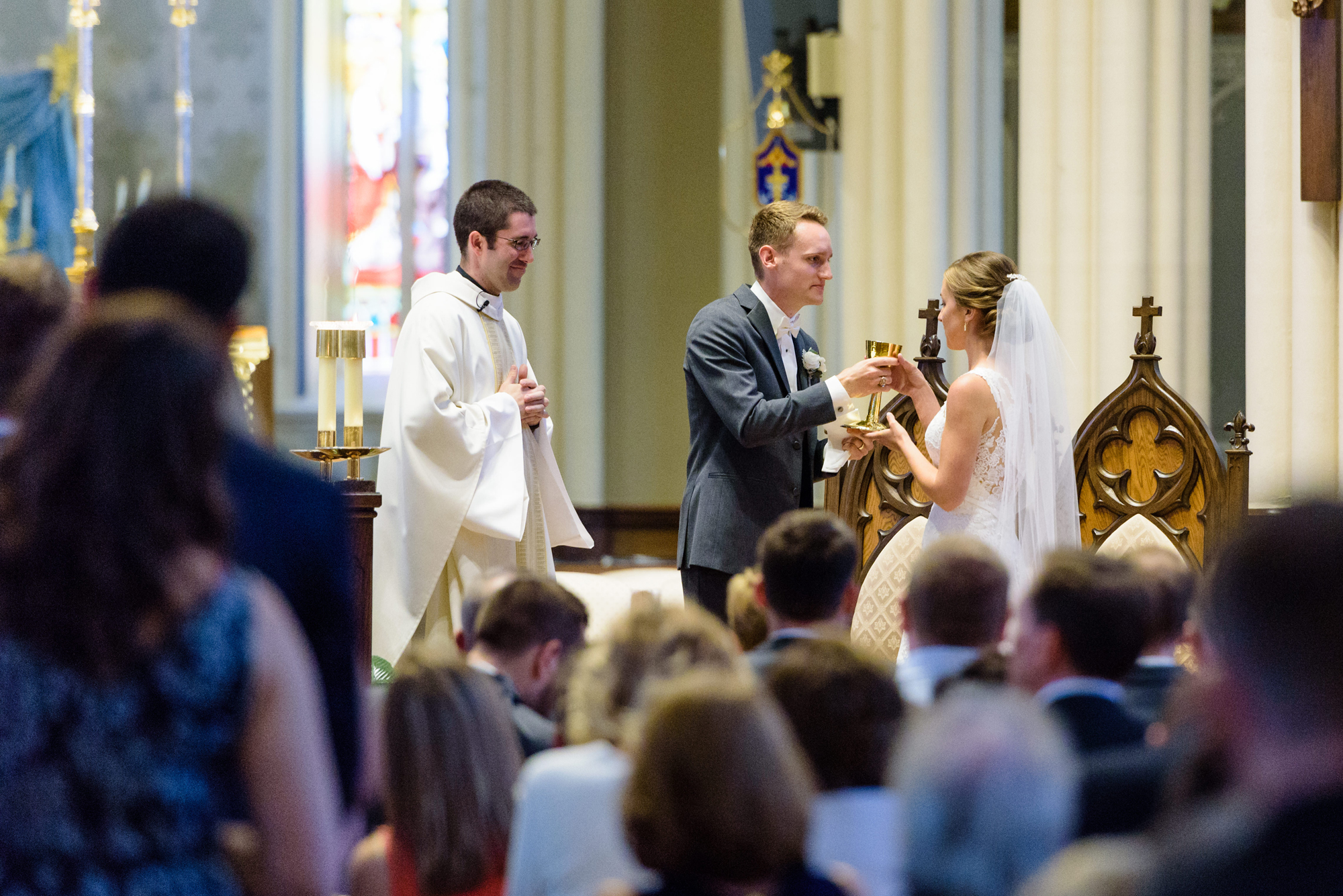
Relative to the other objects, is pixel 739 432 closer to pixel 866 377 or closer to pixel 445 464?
pixel 866 377

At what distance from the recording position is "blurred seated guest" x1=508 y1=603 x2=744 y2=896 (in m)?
2.07

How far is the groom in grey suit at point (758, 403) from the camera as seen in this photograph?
449 centimetres

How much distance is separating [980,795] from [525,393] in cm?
359

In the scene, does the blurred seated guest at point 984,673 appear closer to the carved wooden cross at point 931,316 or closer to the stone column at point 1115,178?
the carved wooden cross at point 931,316

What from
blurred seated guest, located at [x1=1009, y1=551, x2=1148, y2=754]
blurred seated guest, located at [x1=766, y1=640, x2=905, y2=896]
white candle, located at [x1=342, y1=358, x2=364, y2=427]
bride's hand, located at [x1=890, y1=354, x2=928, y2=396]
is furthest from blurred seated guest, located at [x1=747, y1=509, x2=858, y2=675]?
white candle, located at [x1=342, y1=358, x2=364, y2=427]

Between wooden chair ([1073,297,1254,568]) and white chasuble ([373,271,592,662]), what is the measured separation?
6.22ft

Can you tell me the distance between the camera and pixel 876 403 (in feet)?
15.5

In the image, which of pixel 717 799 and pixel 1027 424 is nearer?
pixel 717 799

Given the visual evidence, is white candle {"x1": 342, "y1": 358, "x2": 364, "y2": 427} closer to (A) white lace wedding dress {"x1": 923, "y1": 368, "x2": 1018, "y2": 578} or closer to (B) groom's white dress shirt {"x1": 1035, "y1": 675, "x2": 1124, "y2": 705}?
(A) white lace wedding dress {"x1": 923, "y1": 368, "x2": 1018, "y2": 578}

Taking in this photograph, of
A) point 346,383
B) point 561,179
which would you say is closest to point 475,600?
point 346,383

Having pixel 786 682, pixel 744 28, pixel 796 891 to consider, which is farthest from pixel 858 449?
pixel 744 28

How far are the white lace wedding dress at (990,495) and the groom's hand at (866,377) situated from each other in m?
0.22

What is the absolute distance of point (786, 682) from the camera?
2189mm

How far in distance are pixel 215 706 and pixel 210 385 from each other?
337mm
